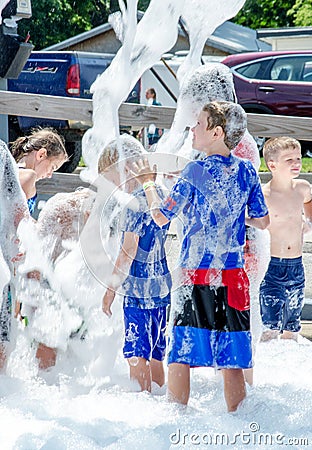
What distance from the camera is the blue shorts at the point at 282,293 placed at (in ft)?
16.6

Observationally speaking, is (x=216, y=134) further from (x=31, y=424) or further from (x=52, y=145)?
(x=31, y=424)

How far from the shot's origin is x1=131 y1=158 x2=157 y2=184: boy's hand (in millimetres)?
4055

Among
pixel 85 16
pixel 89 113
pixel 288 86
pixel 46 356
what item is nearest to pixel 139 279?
pixel 46 356

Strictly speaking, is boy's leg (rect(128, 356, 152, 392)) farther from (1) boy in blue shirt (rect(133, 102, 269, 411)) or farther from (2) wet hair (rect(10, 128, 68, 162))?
(2) wet hair (rect(10, 128, 68, 162))

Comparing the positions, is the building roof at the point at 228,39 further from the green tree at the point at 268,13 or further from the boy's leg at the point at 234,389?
the boy's leg at the point at 234,389

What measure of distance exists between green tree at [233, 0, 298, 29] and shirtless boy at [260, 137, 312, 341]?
27.7 metres

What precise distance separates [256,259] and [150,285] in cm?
73

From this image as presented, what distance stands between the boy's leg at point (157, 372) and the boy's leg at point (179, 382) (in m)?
0.44

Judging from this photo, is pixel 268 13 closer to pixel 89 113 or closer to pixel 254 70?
pixel 254 70

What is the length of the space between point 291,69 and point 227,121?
39.0 ft

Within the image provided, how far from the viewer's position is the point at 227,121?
3887mm

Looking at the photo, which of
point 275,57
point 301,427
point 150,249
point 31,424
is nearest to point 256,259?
point 150,249

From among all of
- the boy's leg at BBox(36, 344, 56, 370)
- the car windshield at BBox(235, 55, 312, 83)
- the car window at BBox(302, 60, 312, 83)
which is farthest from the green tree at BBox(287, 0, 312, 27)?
the boy's leg at BBox(36, 344, 56, 370)

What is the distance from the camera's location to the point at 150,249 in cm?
413
